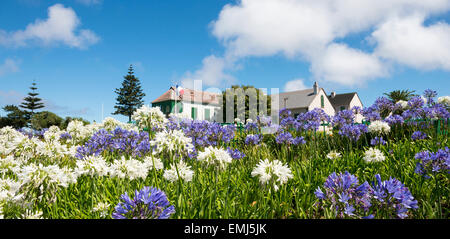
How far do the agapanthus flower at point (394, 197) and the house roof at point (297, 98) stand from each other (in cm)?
5270

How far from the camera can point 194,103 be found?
Result: 55312 mm

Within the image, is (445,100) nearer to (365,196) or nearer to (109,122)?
(365,196)

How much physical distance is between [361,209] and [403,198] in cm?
38

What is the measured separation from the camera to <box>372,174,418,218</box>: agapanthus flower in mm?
1862

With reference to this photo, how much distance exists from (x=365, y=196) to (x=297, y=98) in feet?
186

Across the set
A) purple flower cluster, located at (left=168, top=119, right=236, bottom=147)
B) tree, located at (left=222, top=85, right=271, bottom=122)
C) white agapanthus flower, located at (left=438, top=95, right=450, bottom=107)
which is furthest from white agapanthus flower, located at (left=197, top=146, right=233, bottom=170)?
tree, located at (left=222, top=85, right=271, bottom=122)

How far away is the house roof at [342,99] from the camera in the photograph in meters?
59.1

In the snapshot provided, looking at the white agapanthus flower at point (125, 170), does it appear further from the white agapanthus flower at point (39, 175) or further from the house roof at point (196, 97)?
the house roof at point (196, 97)

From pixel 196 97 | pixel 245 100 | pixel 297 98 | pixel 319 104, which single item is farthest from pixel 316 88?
pixel 196 97

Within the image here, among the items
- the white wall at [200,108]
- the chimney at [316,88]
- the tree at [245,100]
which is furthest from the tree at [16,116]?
the chimney at [316,88]

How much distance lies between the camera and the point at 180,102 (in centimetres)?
5212

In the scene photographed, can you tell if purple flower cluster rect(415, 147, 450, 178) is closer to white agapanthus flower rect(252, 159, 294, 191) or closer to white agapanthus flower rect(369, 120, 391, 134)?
white agapanthus flower rect(252, 159, 294, 191)
